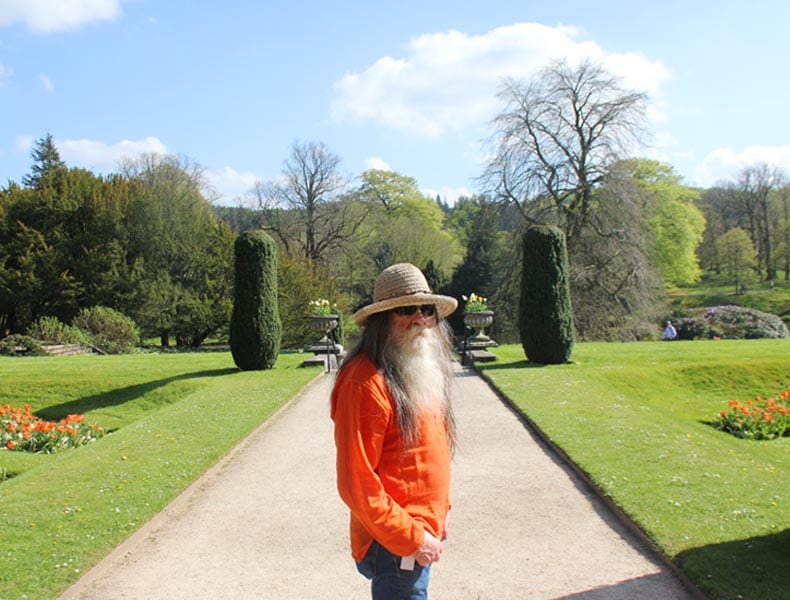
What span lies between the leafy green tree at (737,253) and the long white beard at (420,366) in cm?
5482

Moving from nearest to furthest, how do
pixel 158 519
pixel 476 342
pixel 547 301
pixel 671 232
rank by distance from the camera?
pixel 158 519 → pixel 547 301 → pixel 476 342 → pixel 671 232

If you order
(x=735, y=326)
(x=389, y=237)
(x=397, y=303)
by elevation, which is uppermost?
(x=389, y=237)

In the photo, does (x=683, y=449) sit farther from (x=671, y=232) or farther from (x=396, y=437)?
(x=671, y=232)

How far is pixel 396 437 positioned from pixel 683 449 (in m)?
6.65

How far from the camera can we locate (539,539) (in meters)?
5.44

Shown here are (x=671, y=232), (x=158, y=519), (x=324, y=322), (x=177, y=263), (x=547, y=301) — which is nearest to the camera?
(x=158, y=519)

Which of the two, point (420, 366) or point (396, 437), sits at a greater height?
point (420, 366)

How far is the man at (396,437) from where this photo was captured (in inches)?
96.7

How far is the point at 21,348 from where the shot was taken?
22969mm

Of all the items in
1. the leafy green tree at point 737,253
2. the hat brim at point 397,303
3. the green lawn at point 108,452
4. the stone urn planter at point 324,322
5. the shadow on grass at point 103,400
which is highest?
the leafy green tree at point 737,253

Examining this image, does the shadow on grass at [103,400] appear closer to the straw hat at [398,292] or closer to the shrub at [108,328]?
the shrub at [108,328]

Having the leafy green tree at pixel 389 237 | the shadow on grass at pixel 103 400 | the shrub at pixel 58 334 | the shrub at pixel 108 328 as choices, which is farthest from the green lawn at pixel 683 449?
the leafy green tree at pixel 389 237

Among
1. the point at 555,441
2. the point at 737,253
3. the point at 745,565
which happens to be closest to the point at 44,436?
the point at 555,441

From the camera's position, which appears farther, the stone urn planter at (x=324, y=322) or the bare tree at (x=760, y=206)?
the bare tree at (x=760, y=206)
